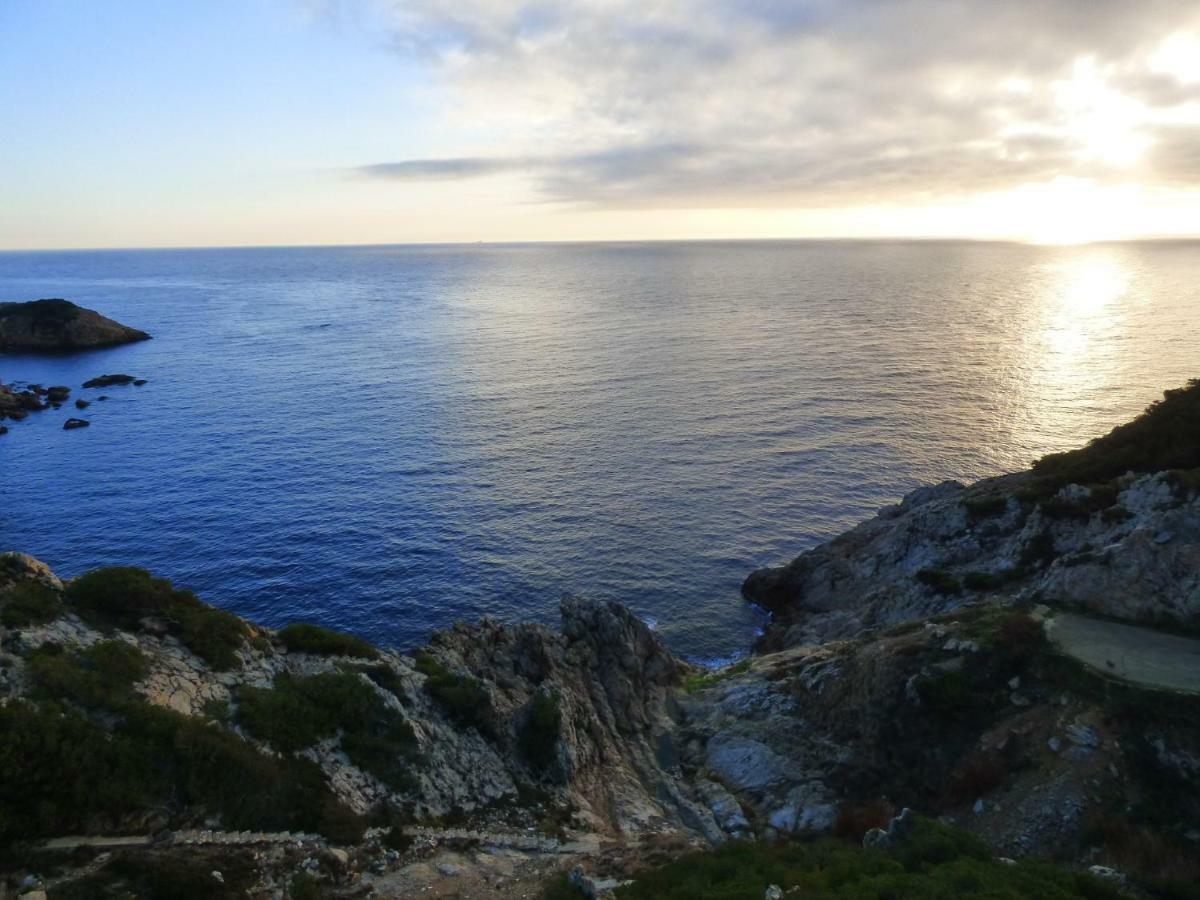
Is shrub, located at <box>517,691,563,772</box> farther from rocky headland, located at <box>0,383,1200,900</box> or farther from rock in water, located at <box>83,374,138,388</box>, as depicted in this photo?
rock in water, located at <box>83,374,138,388</box>

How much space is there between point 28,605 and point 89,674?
4.38 metres

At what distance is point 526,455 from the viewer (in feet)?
260

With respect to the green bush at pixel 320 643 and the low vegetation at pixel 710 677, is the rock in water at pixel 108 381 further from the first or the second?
the low vegetation at pixel 710 677

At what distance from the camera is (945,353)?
13188 cm

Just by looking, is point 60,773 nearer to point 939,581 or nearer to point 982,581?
point 939,581

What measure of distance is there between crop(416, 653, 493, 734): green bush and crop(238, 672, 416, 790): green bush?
2.89 metres

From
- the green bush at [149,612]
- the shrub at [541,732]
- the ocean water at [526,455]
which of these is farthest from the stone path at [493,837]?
the ocean water at [526,455]

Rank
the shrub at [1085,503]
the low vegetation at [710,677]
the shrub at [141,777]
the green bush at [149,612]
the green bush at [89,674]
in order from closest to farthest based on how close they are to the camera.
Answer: the shrub at [141,777], the green bush at [89,674], the green bush at [149,612], the shrub at [1085,503], the low vegetation at [710,677]

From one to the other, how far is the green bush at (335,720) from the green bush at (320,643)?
7.71 feet

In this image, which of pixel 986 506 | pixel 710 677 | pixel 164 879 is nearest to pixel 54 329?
pixel 710 677

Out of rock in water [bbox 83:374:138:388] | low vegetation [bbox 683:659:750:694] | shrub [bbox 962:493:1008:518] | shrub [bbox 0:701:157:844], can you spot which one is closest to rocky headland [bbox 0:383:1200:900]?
shrub [bbox 0:701:157:844]

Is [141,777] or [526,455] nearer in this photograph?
[141,777]

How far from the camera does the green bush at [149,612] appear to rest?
81.1 feet

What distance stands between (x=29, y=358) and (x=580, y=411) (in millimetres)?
124489
